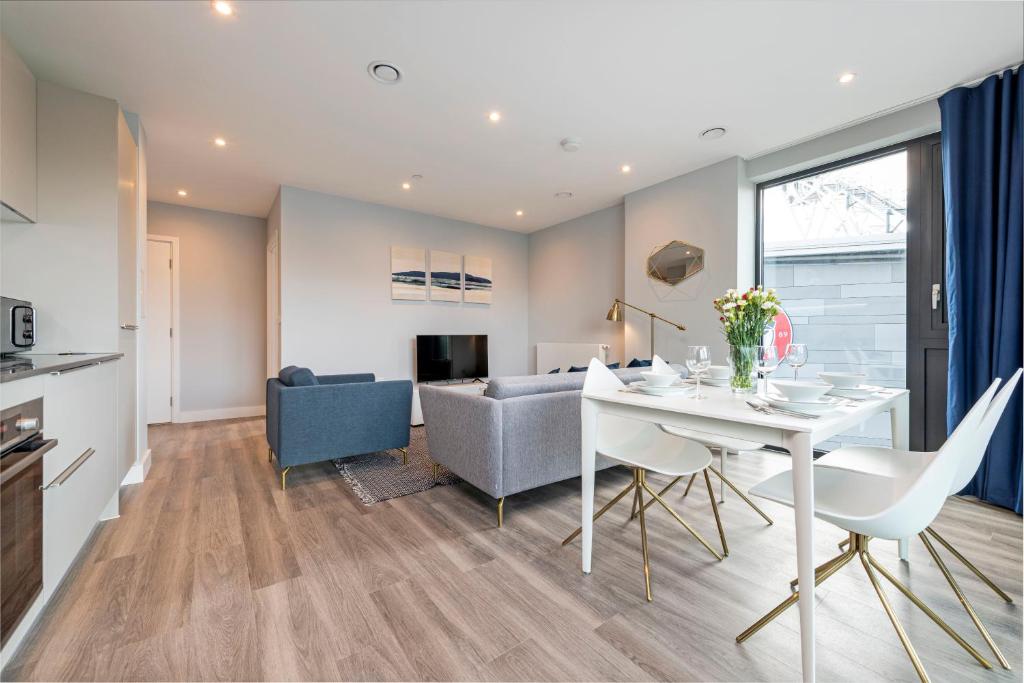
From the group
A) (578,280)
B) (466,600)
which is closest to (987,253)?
(466,600)

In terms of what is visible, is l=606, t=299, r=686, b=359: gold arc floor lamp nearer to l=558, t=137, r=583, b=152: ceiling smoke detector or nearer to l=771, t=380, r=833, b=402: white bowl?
l=558, t=137, r=583, b=152: ceiling smoke detector

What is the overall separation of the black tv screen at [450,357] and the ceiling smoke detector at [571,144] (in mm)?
2810

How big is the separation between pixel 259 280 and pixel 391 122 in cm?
346

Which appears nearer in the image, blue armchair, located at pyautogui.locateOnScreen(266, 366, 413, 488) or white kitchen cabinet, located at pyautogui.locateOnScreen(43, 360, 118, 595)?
white kitchen cabinet, located at pyautogui.locateOnScreen(43, 360, 118, 595)

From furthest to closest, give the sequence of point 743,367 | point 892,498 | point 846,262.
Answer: point 846,262, point 743,367, point 892,498

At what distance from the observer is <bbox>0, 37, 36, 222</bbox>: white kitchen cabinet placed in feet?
6.64

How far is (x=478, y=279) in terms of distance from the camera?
19.3 feet

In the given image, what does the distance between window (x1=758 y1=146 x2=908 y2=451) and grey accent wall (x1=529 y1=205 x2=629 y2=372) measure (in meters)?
1.62

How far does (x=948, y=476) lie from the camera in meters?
1.12

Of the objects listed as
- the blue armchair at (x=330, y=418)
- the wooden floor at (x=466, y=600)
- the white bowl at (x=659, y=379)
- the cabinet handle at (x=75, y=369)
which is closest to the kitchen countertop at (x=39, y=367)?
the cabinet handle at (x=75, y=369)

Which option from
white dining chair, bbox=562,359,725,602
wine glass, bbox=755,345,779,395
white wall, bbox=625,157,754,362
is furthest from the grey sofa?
white wall, bbox=625,157,754,362

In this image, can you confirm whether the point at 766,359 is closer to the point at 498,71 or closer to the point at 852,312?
the point at 498,71

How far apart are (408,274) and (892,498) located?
4865 millimetres

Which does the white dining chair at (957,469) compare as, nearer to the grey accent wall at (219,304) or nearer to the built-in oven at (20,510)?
the built-in oven at (20,510)
